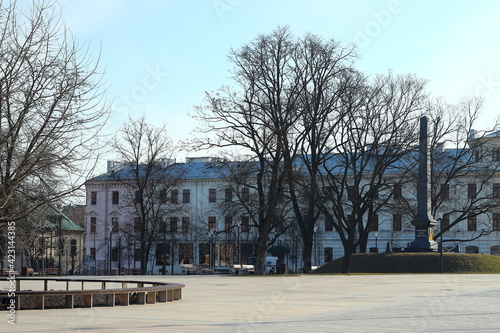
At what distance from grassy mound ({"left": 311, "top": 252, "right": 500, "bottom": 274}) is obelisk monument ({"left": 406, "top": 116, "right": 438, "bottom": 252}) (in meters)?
3.63

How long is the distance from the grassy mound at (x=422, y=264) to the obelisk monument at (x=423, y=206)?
143 inches

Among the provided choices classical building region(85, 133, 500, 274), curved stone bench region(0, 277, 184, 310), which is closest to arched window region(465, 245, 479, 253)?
classical building region(85, 133, 500, 274)

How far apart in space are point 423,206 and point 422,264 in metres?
5.50

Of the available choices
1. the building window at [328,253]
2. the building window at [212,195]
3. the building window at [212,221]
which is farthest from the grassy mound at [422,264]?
the building window at [212,195]

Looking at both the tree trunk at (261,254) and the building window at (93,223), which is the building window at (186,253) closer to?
the building window at (93,223)

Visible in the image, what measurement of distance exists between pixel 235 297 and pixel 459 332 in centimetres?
959

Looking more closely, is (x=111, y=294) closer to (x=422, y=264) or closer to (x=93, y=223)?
(x=422, y=264)

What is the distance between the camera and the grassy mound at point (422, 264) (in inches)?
1671

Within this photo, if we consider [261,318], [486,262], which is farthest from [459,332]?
[486,262]

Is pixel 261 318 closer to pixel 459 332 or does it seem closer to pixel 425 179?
pixel 459 332

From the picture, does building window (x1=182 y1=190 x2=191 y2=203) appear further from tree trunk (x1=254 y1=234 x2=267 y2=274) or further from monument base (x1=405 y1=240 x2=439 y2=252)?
tree trunk (x1=254 y1=234 x2=267 y2=274)

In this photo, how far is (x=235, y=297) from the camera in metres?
20.3

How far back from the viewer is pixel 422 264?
43.4 metres

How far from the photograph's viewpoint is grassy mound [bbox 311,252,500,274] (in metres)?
42.4
